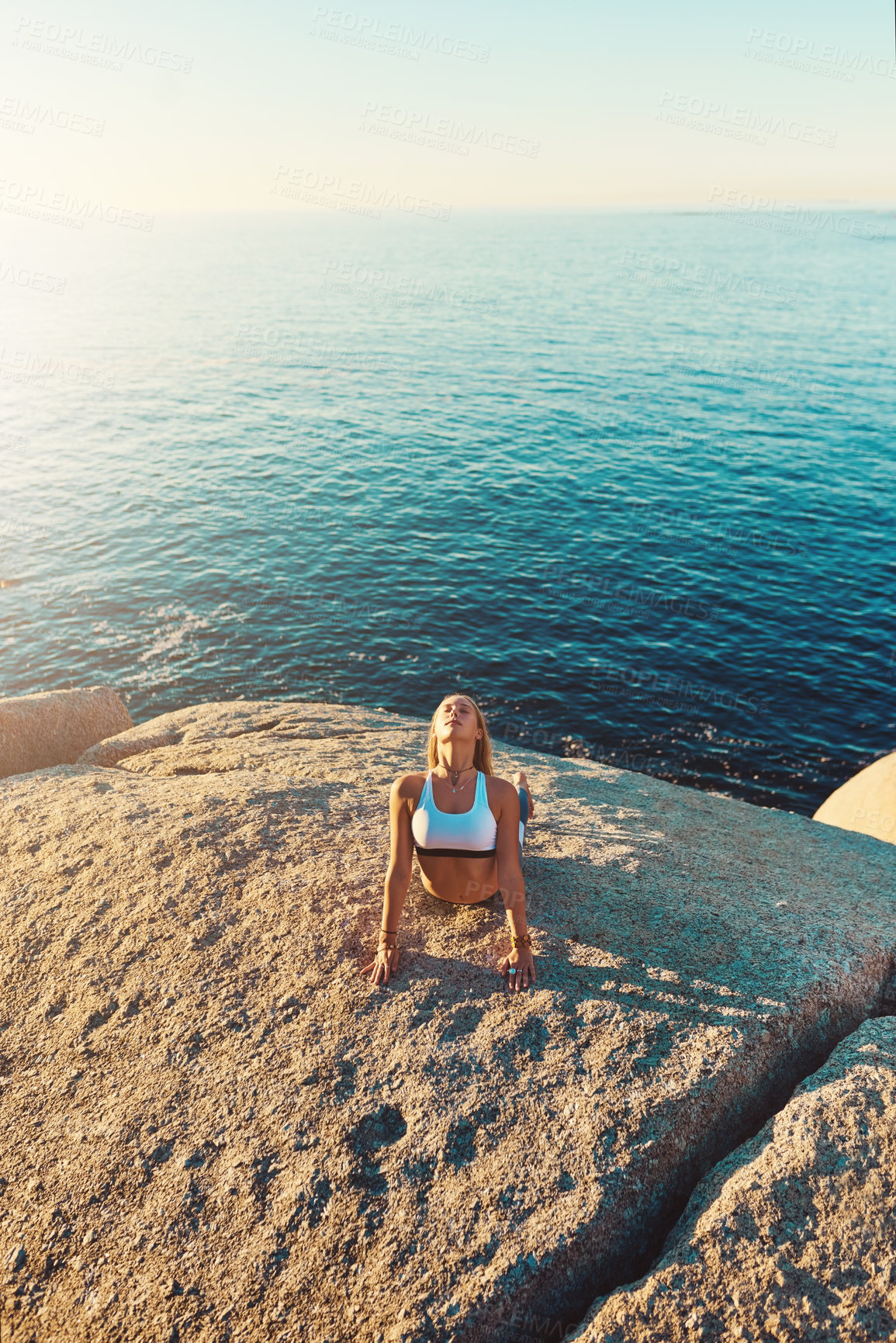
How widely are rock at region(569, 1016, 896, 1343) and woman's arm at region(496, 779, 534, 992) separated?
1911 millimetres

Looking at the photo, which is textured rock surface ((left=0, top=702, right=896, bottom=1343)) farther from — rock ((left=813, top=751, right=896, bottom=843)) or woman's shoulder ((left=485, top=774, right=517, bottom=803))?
rock ((left=813, top=751, right=896, bottom=843))

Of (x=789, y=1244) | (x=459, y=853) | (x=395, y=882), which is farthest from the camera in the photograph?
(x=459, y=853)

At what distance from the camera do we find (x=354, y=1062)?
574 cm

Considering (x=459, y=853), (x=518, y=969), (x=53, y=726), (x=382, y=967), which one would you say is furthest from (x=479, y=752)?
(x=53, y=726)

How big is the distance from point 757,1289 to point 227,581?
78.5 feet

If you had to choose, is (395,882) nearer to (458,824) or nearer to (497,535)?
(458,824)

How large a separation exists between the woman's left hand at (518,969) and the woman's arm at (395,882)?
950 mm

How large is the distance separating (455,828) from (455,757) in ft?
2.04

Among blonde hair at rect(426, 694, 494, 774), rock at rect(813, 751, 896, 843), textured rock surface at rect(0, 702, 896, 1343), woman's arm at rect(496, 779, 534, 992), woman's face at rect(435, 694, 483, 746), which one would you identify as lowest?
rock at rect(813, 751, 896, 843)

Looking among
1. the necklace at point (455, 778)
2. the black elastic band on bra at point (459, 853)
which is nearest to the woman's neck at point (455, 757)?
the necklace at point (455, 778)

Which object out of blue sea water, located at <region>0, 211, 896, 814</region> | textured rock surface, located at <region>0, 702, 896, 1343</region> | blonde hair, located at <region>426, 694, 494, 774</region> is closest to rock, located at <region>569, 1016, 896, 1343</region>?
textured rock surface, located at <region>0, 702, 896, 1343</region>

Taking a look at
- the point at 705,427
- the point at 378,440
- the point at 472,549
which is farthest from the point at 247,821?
the point at 705,427

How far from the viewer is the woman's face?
660 cm

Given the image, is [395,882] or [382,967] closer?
[382,967]
